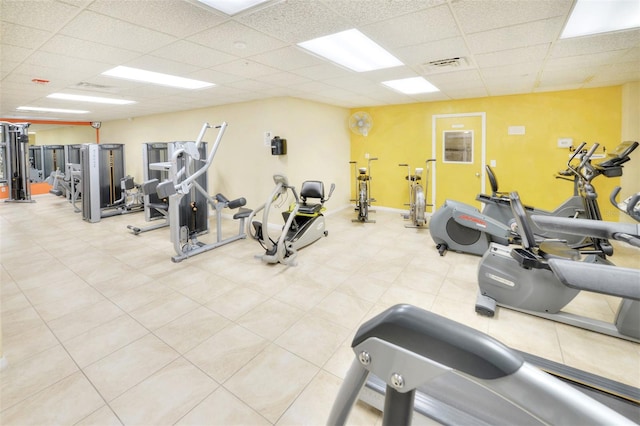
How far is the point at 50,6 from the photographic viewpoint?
2.11 m

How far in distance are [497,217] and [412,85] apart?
2334 millimetres

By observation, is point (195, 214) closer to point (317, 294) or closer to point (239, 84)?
point (239, 84)

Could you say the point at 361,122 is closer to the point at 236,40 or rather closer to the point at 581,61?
the point at 581,61

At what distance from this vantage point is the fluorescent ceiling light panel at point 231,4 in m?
2.12

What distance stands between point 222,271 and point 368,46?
2.96 meters

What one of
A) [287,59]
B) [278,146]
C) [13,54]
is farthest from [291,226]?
[13,54]

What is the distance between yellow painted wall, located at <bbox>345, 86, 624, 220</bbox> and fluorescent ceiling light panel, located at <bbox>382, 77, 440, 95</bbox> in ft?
3.95

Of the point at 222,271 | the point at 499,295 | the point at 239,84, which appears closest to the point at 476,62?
the point at 499,295

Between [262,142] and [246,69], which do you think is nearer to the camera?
[246,69]

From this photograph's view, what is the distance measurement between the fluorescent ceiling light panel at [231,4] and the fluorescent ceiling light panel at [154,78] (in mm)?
2150

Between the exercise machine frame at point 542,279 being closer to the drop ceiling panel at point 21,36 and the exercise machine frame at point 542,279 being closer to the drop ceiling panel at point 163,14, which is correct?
the drop ceiling panel at point 163,14

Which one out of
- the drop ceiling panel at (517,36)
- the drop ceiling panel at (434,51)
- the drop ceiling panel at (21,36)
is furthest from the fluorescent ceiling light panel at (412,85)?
the drop ceiling panel at (21,36)

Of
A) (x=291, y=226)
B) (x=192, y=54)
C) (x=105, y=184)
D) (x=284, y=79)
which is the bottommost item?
(x=291, y=226)

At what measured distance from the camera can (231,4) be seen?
7.09ft
